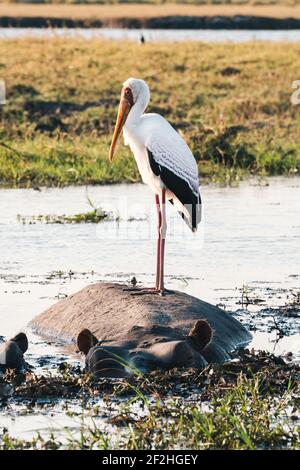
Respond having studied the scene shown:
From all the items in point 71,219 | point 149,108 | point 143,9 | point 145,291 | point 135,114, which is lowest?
point 143,9

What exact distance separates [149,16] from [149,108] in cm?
2272

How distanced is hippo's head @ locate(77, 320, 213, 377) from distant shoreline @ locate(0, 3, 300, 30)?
34165 millimetres

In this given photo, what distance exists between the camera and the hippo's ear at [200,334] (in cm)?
785

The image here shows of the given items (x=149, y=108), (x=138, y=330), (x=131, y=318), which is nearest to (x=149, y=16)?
(x=149, y=108)

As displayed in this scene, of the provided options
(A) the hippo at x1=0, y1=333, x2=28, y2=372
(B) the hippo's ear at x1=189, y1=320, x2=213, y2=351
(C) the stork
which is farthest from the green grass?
(C) the stork

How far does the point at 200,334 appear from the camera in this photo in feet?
25.9

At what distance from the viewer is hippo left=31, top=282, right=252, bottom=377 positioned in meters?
7.70

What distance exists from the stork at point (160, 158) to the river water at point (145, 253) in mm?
836

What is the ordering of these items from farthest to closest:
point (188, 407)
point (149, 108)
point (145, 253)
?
point (149, 108) < point (145, 253) < point (188, 407)

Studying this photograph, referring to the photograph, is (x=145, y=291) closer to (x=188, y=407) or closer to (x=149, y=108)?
(x=188, y=407)

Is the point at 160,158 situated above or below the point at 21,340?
above

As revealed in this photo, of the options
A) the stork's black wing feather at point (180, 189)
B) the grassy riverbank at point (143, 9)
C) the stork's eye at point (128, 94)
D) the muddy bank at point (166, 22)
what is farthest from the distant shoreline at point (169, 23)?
the stork's black wing feather at point (180, 189)

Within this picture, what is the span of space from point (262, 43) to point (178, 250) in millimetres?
17573

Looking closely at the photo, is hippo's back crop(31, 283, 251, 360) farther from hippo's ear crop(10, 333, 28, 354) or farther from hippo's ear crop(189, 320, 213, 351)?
hippo's ear crop(10, 333, 28, 354)
